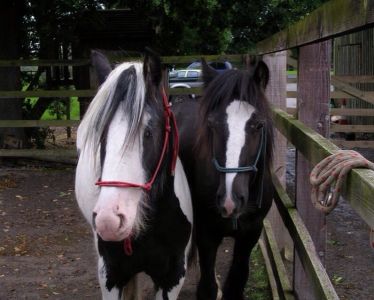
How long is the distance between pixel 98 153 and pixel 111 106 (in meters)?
0.28

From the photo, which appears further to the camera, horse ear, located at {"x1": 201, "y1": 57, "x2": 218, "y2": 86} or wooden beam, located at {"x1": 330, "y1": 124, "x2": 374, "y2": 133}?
wooden beam, located at {"x1": 330, "y1": 124, "x2": 374, "y2": 133}

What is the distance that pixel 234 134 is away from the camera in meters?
3.01

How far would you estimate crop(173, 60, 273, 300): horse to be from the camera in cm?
295

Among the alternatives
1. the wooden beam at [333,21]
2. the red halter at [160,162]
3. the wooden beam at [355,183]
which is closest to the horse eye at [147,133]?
the red halter at [160,162]

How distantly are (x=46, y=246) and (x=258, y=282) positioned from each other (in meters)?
2.43

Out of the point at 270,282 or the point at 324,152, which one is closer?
the point at 324,152

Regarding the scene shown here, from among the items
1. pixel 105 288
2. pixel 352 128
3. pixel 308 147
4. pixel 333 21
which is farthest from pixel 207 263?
pixel 352 128

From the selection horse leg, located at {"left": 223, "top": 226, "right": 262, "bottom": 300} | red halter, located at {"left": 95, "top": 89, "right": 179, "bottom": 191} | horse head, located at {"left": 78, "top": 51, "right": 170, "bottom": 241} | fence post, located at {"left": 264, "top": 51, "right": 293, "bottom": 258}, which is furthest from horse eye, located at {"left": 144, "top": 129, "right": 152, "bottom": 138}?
fence post, located at {"left": 264, "top": 51, "right": 293, "bottom": 258}

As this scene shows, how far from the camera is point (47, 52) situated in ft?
37.6

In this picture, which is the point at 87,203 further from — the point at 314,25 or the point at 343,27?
the point at 343,27

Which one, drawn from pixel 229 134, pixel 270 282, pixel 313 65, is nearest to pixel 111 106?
pixel 229 134

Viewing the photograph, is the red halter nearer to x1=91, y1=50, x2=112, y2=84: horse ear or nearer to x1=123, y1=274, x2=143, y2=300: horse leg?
x1=91, y1=50, x2=112, y2=84: horse ear

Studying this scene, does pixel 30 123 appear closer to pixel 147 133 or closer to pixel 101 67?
pixel 101 67

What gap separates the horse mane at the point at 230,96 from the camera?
3.20 m
